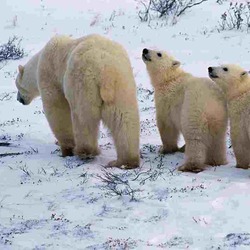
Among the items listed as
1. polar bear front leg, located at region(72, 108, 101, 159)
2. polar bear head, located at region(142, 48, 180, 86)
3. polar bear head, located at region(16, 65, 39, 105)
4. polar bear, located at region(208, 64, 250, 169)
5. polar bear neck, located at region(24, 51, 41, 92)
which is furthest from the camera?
polar bear head, located at region(16, 65, 39, 105)

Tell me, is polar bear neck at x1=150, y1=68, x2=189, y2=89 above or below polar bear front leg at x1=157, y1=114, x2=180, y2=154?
above

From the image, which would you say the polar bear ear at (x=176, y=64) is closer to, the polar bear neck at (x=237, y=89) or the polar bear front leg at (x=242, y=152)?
the polar bear neck at (x=237, y=89)

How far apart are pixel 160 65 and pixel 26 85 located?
215 cm

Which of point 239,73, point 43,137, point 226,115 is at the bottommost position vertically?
point 43,137

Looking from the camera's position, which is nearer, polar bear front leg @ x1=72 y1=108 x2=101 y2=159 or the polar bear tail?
the polar bear tail

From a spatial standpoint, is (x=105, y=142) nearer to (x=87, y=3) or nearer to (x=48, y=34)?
(x=48, y=34)

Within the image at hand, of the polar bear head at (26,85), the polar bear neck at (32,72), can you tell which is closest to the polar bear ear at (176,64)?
the polar bear neck at (32,72)

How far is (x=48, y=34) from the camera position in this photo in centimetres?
1580

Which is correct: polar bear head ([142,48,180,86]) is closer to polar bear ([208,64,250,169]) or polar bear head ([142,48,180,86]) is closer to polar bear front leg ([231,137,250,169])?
polar bear ([208,64,250,169])

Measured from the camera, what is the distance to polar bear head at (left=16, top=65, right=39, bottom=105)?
8188 mm

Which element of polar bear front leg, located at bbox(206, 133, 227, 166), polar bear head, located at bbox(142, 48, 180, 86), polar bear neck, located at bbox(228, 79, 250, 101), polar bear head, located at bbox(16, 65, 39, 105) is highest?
polar bear head, located at bbox(142, 48, 180, 86)

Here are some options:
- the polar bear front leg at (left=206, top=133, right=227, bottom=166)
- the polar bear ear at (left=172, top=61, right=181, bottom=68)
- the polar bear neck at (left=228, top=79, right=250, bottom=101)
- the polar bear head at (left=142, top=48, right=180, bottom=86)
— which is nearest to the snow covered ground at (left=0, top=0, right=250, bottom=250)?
the polar bear front leg at (left=206, top=133, right=227, bottom=166)

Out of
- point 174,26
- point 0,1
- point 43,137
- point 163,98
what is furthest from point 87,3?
point 163,98

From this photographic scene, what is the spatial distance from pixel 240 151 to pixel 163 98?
1.19 meters
